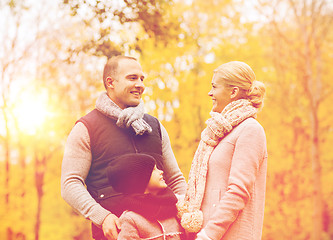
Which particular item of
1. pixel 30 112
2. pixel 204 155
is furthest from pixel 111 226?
pixel 30 112

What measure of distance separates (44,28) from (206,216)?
40.7 feet

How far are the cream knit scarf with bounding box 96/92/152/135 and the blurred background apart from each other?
7079mm

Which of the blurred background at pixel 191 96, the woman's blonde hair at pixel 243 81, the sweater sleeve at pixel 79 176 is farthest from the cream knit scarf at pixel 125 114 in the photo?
the blurred background at pixel 191 96

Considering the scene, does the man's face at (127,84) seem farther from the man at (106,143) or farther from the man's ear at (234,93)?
the man's ear at (234,93)

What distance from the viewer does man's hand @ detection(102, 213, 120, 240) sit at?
286 centimetres

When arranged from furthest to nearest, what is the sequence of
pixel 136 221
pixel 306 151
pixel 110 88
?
pixel 306 151, pixel 110 88, pixel 136 221

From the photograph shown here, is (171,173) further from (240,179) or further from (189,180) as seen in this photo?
(240,179)

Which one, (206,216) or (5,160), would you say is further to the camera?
(5,160)

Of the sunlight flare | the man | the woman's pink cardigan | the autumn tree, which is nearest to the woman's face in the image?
the woman's pink cardigan

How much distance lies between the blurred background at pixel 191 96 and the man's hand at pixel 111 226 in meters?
7.54

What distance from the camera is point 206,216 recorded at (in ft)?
9.30

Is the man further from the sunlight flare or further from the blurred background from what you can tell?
the sunlight flare

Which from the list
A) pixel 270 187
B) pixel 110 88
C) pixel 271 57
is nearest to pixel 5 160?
pixel 270 187

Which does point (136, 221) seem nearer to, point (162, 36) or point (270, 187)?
point (162, 36)
